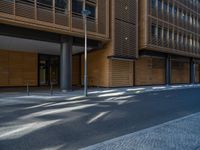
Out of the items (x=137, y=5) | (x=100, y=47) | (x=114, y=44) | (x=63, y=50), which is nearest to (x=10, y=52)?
(x=63, y=50)

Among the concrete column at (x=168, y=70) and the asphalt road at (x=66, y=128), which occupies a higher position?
the concrete column at (x=168, y=70)

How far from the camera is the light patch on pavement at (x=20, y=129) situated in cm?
544

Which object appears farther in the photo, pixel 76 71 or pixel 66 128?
pixel 76 71

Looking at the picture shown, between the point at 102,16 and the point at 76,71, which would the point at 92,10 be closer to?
the point at 102,16

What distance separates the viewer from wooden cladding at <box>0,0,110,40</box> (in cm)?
1420

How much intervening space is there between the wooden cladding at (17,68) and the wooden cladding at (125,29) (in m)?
10.5

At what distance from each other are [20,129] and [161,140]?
409 centimetres

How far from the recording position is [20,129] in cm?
606

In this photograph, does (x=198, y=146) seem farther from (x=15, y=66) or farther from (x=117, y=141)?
(x=15, y=66)

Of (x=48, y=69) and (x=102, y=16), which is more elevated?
(x=102, y=16)

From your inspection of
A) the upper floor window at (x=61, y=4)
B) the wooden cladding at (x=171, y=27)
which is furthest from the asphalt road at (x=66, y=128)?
the wooden cladding at (x=171, y=27)

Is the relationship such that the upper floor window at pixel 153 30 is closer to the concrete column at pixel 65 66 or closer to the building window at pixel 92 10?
the building window at pixel 92 10

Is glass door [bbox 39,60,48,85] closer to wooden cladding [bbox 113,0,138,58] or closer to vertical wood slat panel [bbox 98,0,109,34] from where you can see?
vertical wood slat panel [bbox 98,0,109,34]

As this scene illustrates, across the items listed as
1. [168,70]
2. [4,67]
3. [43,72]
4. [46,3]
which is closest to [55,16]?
[46,3]
